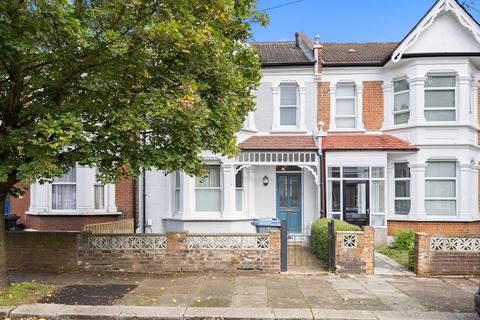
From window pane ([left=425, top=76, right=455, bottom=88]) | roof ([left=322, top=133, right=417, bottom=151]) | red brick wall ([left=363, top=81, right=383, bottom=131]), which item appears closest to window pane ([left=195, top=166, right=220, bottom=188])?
roof ([left=322, top=133, right=417, bottom=151])

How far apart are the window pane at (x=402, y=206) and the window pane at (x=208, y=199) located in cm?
673

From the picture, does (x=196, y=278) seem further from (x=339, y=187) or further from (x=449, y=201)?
(x=449, y=201)

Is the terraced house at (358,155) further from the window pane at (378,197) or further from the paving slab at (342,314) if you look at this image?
the paving slab at (342,314)

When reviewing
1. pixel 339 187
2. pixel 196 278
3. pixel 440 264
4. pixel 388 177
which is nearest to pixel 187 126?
pixel 196 278

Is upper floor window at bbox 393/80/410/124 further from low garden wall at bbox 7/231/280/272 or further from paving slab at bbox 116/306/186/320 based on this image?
paving slab at bbox 116/306/186/320

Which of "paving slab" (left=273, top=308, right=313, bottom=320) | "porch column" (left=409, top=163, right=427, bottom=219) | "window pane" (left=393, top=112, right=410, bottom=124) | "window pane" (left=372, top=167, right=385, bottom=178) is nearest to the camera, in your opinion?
"paving slab" (left=273, top=308, right=313, bottom=320)

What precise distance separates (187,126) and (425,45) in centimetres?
1130

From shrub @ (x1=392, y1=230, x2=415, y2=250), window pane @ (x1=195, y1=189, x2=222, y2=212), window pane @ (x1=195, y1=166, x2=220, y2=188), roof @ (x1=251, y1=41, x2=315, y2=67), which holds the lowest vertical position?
shrub @ (x1=392, y1=230, x2=415, y2=250)

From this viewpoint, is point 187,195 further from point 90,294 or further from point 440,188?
point 440,188

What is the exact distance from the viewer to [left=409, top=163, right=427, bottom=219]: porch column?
14.6 meters

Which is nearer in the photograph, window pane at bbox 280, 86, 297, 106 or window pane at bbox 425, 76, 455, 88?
window pane at bbox 425, 76, 455, 88

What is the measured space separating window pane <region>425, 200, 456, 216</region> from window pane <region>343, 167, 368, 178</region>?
7.87ft

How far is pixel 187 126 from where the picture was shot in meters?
7.25

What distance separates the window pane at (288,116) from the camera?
1627cm
